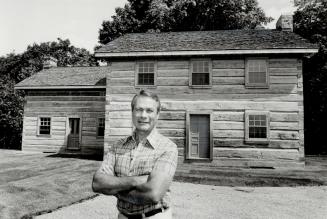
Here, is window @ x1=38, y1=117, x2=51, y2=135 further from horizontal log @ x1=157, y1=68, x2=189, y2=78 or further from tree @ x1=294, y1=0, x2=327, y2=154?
tree @ x1=294, y1=0, x2=327, y2=154

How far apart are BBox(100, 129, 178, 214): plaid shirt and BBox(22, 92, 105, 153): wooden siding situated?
16.9 meters

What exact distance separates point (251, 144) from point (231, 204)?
23.3 feet

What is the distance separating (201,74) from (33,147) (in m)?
12.6

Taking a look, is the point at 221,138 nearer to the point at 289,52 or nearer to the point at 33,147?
the point at 289,52

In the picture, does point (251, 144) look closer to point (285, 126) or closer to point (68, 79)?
point (285, 126)

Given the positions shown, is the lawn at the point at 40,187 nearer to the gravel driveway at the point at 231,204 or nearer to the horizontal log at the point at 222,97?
the gravel driveway at the point at 231,204

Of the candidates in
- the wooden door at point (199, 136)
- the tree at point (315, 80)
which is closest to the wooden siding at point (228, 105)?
the wooden door at point (199, 136)

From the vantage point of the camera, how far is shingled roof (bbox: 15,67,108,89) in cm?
1962

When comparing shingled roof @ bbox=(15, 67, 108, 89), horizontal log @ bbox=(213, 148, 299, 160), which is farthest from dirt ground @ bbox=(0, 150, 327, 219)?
shingled roof @ bbox=(15, 67, 108, 89)

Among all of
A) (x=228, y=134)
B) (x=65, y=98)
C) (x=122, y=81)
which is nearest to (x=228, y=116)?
(x=228, y=134)

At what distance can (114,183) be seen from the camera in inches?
99.4

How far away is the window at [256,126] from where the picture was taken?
14.2 metres

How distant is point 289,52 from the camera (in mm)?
13922

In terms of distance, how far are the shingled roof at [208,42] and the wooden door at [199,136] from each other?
11.2 feet
